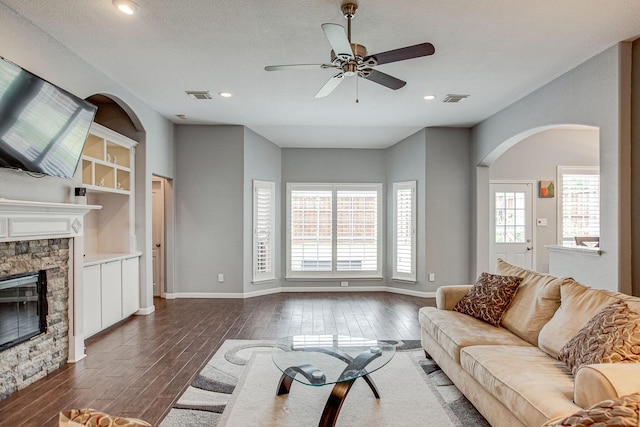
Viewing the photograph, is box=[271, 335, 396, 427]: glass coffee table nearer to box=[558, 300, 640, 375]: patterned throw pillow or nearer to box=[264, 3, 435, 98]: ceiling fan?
box=[558, 300, 640, 375]: patterned throw pillow

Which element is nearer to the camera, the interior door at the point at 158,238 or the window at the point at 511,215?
the interior door at the point at 158,238

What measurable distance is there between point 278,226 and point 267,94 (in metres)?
2.96

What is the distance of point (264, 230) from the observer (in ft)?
22.5

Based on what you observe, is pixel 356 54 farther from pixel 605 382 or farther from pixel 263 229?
pixel 263 229

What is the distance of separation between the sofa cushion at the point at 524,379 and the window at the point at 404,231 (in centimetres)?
411

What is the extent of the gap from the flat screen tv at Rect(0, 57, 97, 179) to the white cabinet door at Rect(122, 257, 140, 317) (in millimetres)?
1753

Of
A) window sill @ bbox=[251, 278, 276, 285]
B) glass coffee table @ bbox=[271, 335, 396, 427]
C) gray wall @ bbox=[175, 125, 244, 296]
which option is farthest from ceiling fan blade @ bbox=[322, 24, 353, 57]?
window sill @ bbox=[251, 278, 276, 285]

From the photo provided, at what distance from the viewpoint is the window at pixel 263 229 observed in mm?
6691

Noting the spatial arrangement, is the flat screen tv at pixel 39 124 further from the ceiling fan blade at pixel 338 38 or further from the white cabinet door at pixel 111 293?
the ceiling fan blade at pixel 338 38

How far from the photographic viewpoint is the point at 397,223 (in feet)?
23.3

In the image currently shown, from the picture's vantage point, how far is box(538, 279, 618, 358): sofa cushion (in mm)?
2402

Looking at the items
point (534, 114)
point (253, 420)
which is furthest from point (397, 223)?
point (253, 420)

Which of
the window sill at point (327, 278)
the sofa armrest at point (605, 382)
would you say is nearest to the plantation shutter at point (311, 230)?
the window sill at point (327, 278)

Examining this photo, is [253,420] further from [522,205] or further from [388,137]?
[522,205]
